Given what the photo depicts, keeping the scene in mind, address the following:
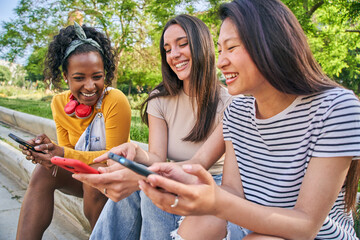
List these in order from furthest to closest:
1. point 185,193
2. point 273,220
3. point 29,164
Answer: point 29,164
point 273,220
point 185,193

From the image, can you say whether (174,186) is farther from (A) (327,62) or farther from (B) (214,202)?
(A) (327,62)

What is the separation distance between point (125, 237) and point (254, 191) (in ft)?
3.14

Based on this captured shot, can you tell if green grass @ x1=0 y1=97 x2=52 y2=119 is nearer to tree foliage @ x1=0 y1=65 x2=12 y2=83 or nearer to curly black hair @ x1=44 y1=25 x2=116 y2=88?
curly black hair @ x1=44 y1=25 x2=116 y2=88

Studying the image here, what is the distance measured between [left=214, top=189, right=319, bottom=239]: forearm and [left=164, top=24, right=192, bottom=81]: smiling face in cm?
141

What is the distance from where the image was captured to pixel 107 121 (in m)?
2.54

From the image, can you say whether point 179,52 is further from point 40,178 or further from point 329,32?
point 329,32

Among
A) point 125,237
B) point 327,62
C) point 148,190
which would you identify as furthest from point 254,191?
point 327,62

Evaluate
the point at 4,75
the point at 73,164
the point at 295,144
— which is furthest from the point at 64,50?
the point at 4,75

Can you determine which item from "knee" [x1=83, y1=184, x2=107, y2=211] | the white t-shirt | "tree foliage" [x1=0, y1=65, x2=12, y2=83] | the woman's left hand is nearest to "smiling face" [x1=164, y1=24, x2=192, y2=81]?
the white t-shirt

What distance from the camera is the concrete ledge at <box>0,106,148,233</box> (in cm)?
283

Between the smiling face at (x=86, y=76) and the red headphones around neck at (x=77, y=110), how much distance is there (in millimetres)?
46

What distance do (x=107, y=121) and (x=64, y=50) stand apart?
750 millimetres

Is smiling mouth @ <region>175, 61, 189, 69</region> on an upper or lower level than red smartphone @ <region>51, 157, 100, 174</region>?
upper

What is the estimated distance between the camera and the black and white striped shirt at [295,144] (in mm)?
1319
